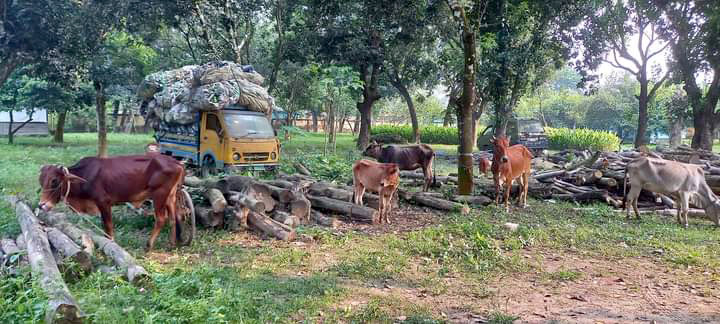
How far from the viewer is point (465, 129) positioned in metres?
10.9

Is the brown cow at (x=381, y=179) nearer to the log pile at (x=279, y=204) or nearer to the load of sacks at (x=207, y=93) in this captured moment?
the log pile at (x=279, y=204)

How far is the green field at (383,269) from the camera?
4418mm

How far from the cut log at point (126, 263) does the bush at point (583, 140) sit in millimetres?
29204

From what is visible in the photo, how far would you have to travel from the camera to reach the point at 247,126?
12750 mm

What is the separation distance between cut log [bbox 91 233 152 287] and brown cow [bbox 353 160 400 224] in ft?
14.8

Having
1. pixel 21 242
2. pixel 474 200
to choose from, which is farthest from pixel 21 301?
pixel 474 200

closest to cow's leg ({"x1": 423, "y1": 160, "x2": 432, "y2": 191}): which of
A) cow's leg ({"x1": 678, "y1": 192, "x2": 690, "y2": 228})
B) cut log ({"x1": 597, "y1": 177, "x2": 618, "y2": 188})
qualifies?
cut log ({"x1": 597, "y1": 177, "x2": 618, "y2": 188})

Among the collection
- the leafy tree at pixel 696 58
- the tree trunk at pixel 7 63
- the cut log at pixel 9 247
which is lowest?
the cut log at pixel 9 247

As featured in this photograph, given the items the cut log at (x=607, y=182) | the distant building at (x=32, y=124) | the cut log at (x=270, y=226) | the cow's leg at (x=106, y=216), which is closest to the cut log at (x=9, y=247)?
the cow's leg at (x=106, y=216)

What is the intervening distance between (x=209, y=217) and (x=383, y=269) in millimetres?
3162

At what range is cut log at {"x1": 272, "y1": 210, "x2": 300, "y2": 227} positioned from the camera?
8.12m

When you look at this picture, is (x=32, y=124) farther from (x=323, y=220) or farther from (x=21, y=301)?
(x=21, y=301)

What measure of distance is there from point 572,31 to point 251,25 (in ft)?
42.6

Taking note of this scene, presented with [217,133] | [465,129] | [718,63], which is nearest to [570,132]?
[718,63]
